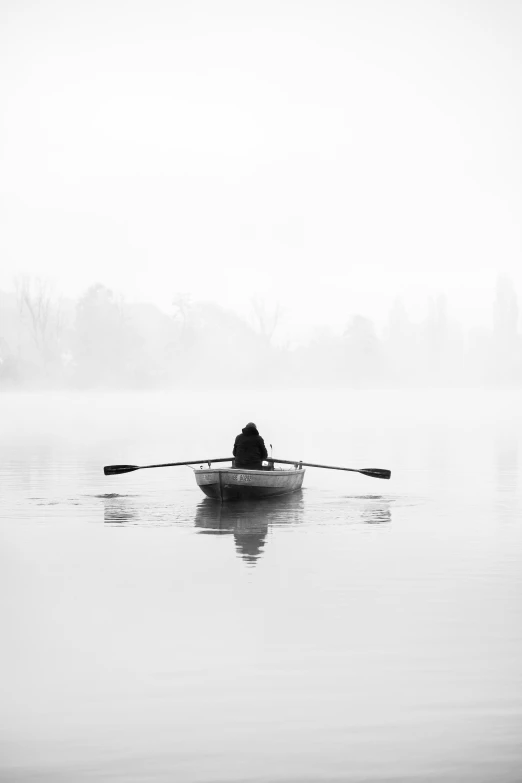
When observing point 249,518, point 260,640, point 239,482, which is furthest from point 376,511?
point 260,640

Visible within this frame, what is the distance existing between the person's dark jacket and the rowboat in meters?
0.35

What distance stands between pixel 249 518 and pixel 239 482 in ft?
5.89

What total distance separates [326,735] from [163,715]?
5.26ft

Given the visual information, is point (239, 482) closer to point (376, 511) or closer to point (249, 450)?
point (249, 450)

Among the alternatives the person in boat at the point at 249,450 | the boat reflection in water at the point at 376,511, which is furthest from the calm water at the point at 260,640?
the person in boat at the point at 249,450

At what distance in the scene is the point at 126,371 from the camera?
16050 centimetres

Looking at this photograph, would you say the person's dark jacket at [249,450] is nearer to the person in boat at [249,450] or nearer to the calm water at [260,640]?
the person in boat at [249,450]

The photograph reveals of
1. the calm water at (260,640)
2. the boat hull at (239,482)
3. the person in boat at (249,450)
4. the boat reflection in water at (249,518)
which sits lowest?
the boat reflection in water at (249,518)

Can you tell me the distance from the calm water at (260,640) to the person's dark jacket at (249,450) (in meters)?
1.29

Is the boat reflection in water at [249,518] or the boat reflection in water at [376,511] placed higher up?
the boat reflection in water at [249,518]

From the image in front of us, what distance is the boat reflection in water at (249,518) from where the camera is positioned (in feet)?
69.4

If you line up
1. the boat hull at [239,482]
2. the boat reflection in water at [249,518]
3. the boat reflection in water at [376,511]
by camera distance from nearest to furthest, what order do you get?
1. the boat reflection in water at [249,518]
2. the boat reflection in water at [376,511]
3. the boat hull at [239,482]

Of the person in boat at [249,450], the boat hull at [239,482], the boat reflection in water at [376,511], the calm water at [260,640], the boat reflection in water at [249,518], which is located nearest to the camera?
the calm water at [260,640]

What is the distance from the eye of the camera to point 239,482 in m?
27.2
